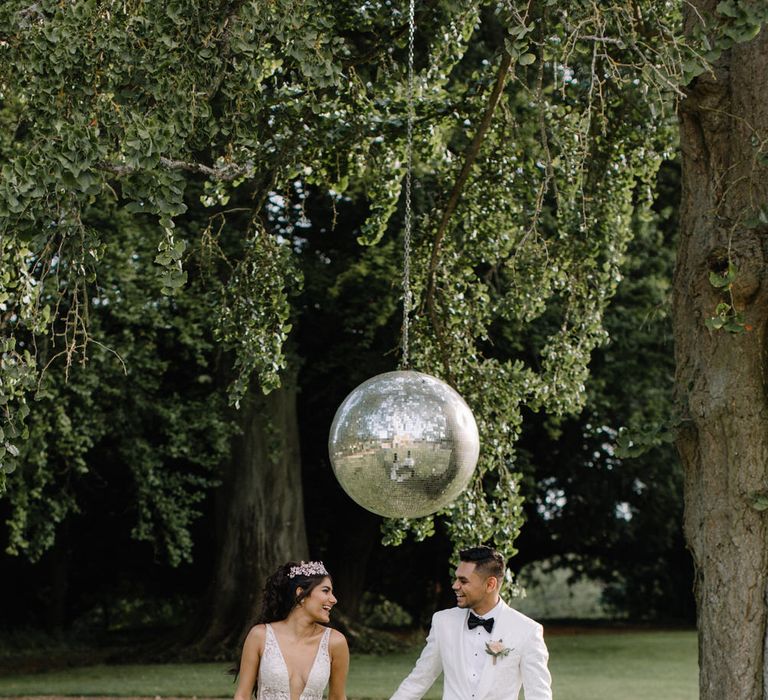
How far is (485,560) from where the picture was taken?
4.93 meters

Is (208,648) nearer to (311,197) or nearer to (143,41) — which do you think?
(311,197)

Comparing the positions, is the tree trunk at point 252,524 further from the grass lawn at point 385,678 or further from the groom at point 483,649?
the groom at point 483,649

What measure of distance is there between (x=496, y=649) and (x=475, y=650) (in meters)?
0.13

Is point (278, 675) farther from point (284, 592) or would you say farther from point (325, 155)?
point (325, 155)

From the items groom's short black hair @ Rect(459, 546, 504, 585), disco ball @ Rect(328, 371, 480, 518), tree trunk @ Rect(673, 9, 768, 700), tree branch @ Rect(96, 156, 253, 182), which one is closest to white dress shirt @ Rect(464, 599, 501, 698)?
groom's short black hair @ Rect(459, 546, 504, 585)

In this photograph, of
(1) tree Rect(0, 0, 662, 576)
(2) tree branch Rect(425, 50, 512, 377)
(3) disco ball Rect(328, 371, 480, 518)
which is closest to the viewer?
(3) disco ball Rect(328, 371, 480, 518)

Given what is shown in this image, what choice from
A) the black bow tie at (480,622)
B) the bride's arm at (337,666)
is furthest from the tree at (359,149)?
the bride's arm at (337,666)

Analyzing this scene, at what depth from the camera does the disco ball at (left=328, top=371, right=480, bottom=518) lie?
442 centimetres

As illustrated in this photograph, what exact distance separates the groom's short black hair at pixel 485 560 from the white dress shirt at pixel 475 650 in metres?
0.16

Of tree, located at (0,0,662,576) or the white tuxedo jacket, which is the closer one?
the white tuxedo jacket

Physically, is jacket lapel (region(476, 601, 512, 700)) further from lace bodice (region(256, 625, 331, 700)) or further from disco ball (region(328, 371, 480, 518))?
lace bodice (region(256, 625, 331, 700))

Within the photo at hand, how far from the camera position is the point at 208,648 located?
16.5 m

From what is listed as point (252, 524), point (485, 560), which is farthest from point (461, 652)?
point (252, 524)

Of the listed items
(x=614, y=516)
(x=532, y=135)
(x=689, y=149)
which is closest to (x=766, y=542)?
(x=689, y=149)
